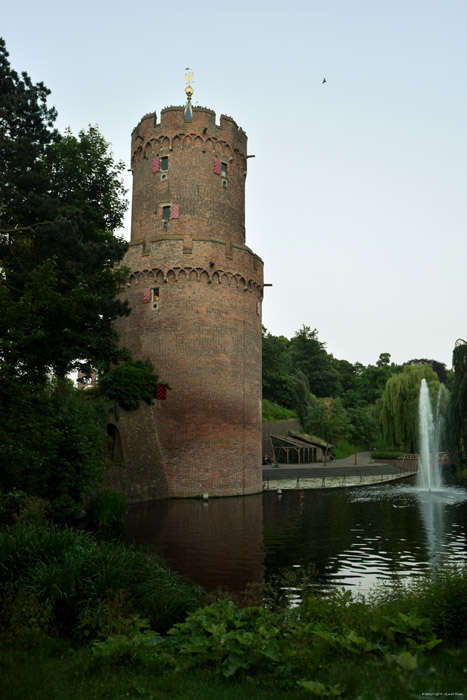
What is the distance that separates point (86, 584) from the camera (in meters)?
7.22

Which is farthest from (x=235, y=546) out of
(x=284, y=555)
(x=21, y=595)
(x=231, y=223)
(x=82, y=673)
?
(x=231, y=223)

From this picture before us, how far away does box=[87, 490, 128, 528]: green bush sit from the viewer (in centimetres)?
1616

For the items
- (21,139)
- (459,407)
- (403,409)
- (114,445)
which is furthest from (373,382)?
(21,139)

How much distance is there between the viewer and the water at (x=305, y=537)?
34.4ft

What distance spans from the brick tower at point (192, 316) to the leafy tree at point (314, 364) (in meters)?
54.1

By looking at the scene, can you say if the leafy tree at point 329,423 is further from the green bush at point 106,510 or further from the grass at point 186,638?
the grass at point 186,638

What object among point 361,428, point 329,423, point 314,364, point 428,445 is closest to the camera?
point 428,445

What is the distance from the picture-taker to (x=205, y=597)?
26.0ft

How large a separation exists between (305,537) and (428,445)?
23.2m

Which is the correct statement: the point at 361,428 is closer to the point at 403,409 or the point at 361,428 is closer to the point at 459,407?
the point at 403,409

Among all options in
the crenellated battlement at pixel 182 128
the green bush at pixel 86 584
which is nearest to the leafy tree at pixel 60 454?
the green bush at pixel 86 584

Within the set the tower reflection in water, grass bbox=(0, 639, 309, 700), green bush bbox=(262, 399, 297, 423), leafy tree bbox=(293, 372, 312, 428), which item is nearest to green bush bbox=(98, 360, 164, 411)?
the tower reflection in water

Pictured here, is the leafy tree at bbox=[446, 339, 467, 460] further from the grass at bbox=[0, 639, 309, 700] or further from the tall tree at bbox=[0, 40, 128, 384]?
the grass at bbox=[0, 639, 309, 700]

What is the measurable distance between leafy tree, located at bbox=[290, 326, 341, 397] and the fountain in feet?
129
